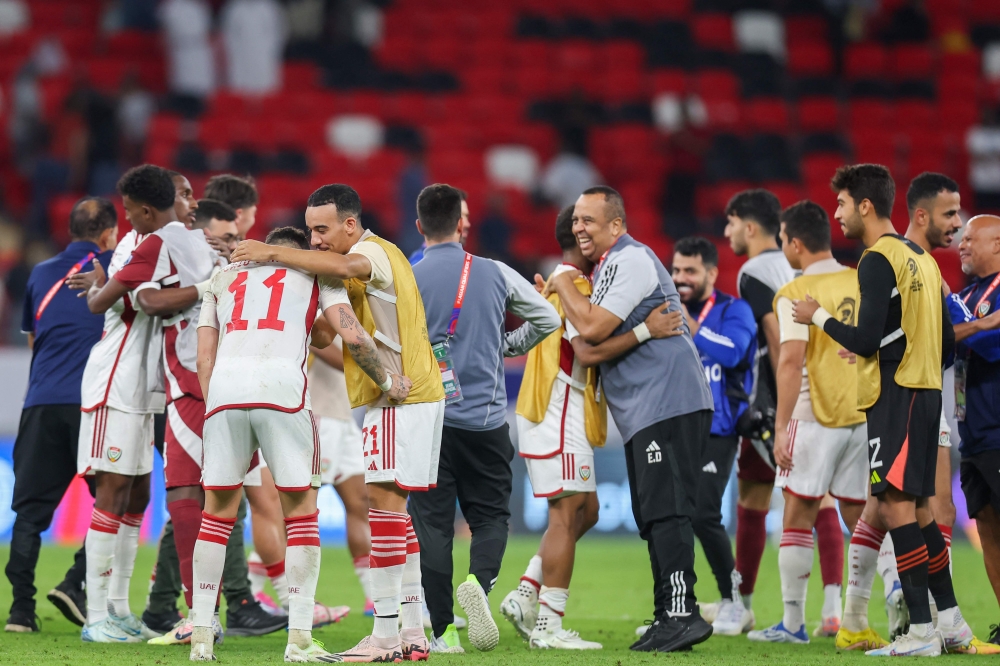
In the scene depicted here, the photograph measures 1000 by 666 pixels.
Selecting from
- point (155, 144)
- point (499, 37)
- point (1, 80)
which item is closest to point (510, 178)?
point (499, 37)

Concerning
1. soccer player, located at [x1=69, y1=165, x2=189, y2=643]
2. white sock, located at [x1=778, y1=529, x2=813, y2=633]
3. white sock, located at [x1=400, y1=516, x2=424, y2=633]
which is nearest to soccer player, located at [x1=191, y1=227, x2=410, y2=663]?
white sock, located at [x1=400, y1=516, x2=424, y2=633]

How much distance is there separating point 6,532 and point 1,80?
32.5 ft

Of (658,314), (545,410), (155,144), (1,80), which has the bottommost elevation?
(545,410)

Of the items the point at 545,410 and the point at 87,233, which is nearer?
the point at 545,410

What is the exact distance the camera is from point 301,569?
5.61 m

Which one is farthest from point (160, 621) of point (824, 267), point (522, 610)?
point (824, 267)

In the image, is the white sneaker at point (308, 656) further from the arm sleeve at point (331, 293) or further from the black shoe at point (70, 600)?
the black shoe at point (70, 600)

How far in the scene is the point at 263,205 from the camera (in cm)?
1773

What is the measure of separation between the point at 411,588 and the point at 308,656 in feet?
2.22

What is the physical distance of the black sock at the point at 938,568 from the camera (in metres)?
6.32

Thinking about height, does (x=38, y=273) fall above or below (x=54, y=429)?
above

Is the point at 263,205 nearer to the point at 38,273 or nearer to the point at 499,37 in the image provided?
the point at 499,37

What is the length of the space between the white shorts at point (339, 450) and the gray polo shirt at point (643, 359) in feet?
7.62

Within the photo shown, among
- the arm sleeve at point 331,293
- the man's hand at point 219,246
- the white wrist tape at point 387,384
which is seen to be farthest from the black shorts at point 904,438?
the man's hand at point 219,246
